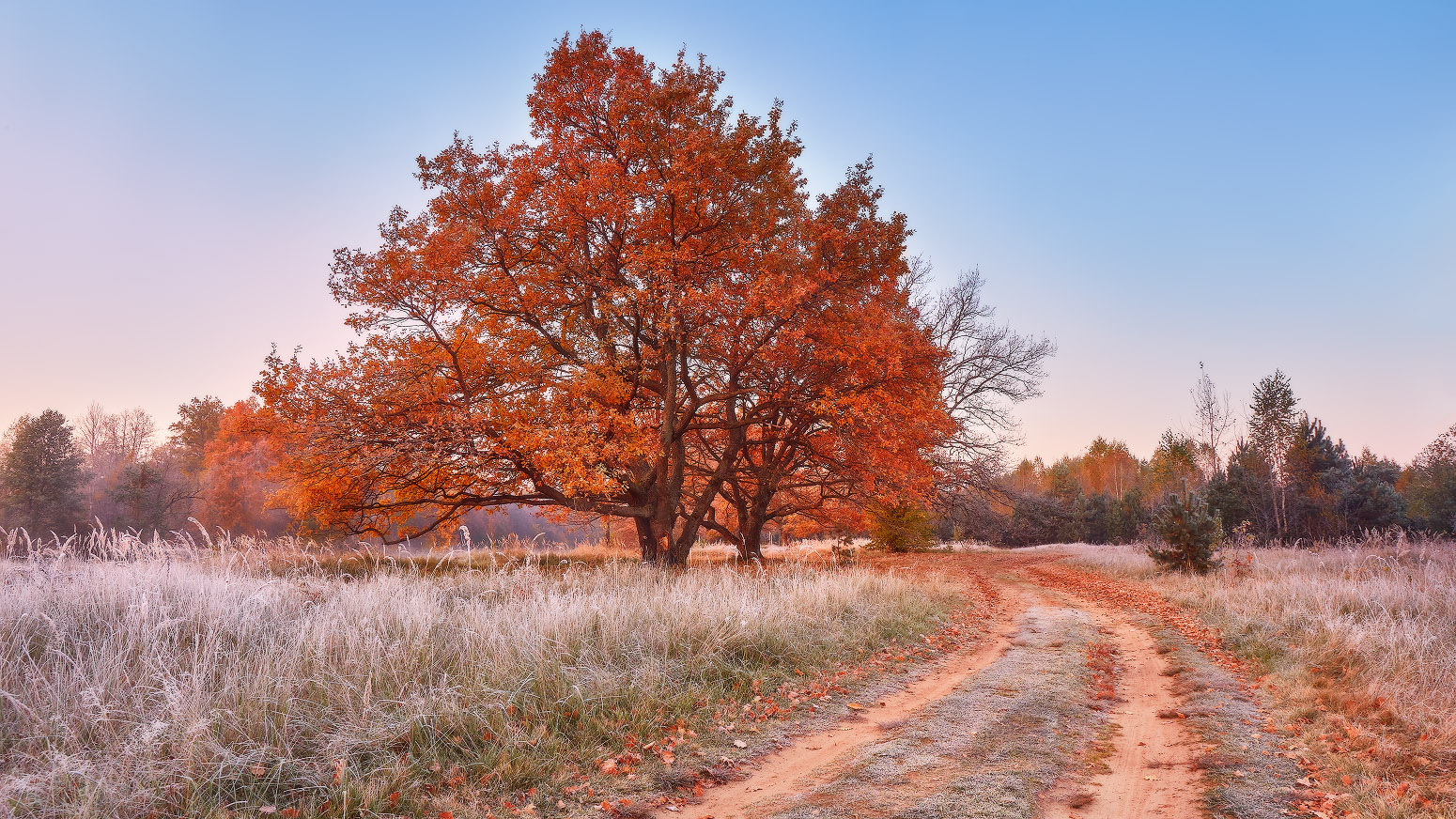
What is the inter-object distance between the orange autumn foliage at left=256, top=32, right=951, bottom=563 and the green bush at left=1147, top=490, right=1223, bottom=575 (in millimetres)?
7402

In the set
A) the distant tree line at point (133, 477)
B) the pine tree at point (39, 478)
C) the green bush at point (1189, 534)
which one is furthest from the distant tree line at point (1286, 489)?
the pine tree at point (39, 478)

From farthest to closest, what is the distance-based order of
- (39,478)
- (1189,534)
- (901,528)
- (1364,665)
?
(901,528)
(39,478)
(1189,534)
(1364,665)

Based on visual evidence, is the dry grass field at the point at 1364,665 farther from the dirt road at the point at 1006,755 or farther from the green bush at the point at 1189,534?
the green bush at the point at 1189,534

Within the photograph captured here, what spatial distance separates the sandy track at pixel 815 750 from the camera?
181 inches

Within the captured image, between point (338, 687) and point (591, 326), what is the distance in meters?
11.6

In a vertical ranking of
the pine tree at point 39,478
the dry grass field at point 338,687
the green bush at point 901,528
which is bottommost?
the green bush at point 901,528

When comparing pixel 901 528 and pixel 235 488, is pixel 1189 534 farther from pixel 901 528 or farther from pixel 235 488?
pixel 235 488

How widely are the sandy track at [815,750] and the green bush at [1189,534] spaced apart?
39.5 ft

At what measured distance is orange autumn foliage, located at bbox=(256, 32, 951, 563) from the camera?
529 inches

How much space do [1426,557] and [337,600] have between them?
22.8 meters

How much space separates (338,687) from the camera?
17.4 feet

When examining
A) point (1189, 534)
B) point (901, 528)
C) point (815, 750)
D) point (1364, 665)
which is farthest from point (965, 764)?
point (901, 528)

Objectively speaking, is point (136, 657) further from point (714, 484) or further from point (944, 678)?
point (714, 484)

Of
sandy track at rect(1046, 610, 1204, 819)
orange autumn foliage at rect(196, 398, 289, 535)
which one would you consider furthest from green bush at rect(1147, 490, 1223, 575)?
orange autumn foliage at rect(196, 398, 289, 535)
